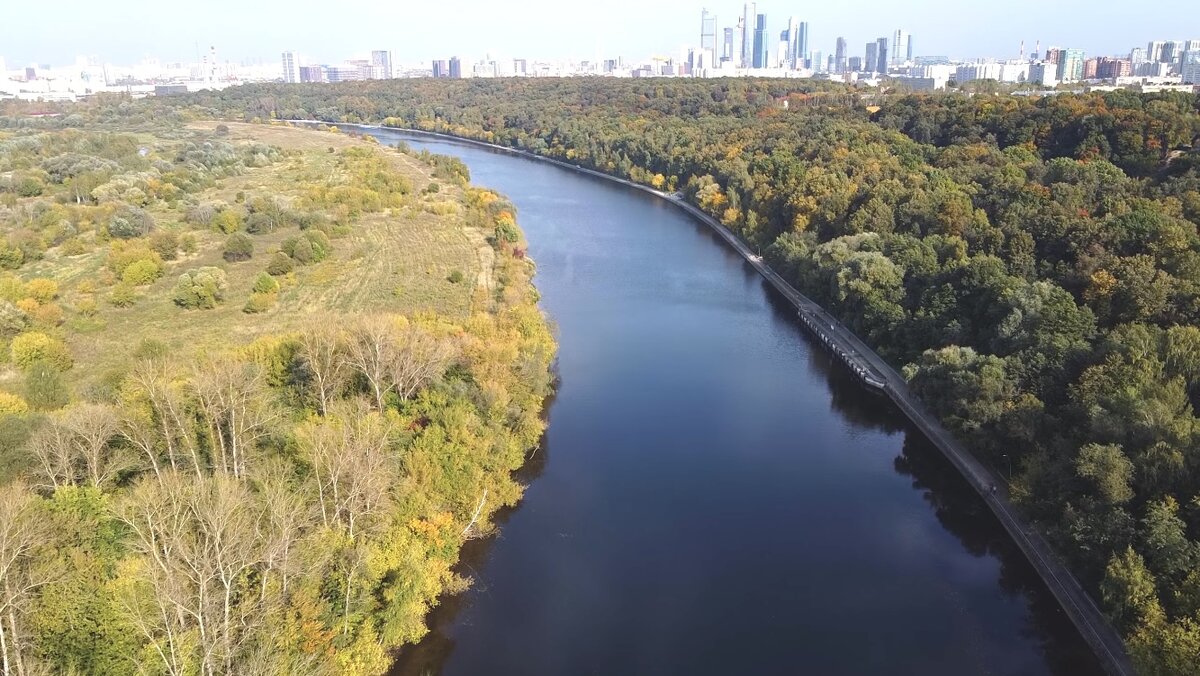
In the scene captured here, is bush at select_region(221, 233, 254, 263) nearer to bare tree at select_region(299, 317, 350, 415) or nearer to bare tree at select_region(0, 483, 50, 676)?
bare tree at select_region(299, 317, 350, 415)

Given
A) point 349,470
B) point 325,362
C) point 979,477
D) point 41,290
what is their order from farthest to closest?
point 41,290
point 979,477
point 325,362
point 349,470

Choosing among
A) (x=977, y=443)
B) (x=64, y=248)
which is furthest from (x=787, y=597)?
(x=64, y=248)

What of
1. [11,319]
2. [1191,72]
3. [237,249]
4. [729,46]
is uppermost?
[729,46]

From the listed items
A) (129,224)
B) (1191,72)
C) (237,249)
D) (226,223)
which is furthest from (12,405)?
(1191,72)

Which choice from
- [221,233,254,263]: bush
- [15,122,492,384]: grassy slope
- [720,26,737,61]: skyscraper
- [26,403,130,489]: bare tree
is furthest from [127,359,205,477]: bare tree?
[720,26,737,61]: skyscraper

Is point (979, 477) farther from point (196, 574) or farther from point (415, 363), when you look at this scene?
point (196, 574)

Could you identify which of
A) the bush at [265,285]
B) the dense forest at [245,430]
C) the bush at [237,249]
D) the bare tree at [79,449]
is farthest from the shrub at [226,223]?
the bare tree at [79,449]
